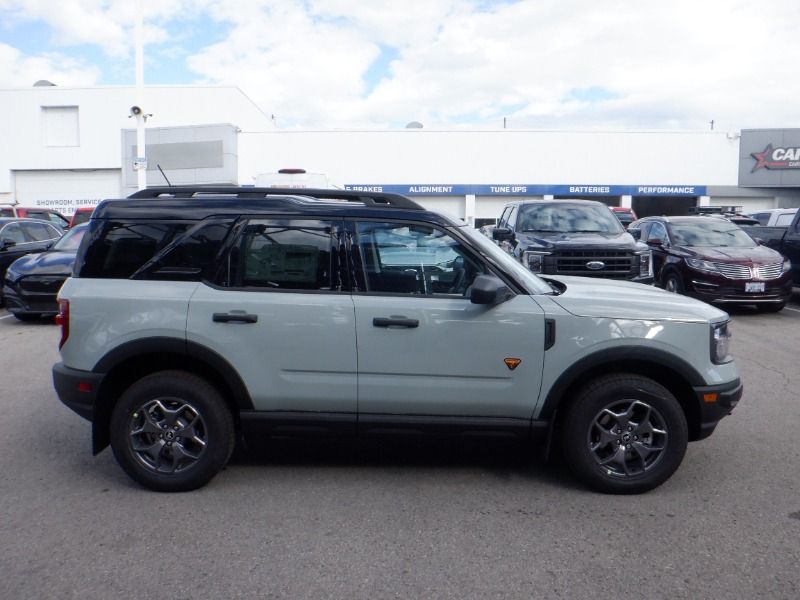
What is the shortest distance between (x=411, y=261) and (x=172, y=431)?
1.80 meters

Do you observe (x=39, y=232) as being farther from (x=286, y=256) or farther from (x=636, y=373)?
(x=636, y=373)

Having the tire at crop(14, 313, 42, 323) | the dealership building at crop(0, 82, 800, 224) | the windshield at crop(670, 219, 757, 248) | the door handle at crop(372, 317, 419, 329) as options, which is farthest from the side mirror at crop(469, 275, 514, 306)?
the dealership building at crop(0, 82, 800, 224)

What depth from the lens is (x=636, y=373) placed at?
452cm

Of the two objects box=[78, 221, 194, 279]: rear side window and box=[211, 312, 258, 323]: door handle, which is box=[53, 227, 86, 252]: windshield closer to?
box=[78, 221, 194, 279]: rear side window

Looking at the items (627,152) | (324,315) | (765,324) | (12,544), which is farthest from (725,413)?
(627,152)

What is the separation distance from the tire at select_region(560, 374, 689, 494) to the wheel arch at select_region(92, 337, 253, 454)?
2010mm

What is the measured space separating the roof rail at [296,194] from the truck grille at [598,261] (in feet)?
21.9

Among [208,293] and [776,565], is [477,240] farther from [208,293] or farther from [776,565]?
[776,565]

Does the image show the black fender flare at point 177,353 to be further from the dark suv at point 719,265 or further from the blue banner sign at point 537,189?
the blue banner sign at point 537,189

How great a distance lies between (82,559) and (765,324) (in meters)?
10.7

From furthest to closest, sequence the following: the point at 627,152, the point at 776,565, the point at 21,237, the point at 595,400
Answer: the point at 627,152 < the point at 21,237 < the point at 595,400 < the point at 776,565

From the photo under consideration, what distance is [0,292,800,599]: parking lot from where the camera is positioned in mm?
3420

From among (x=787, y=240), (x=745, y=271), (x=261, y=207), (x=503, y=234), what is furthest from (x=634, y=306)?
(x=787, y=240)

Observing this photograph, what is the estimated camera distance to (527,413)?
4430mm
